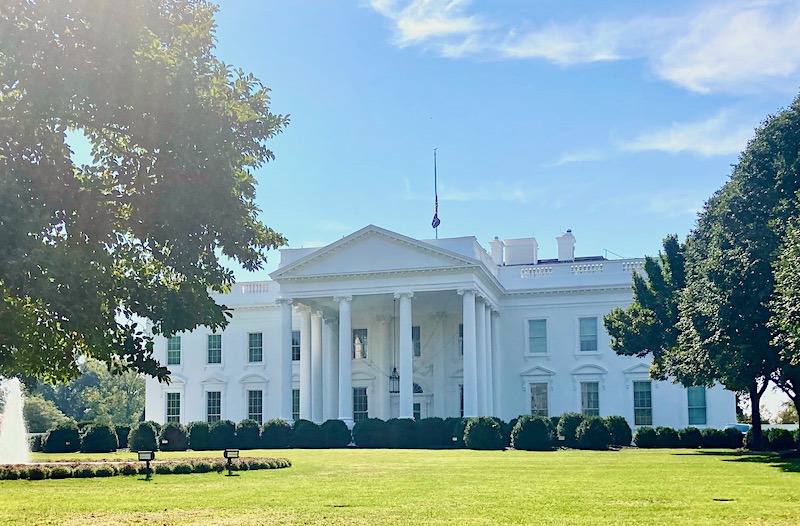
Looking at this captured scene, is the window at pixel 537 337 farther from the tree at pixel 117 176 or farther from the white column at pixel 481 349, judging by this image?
the tree at pixel 117 176

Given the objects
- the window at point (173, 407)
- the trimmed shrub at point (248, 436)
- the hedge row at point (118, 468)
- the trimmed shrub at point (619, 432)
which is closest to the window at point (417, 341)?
the trimmed shrub at point (248, 436)

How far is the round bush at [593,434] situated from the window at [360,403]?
16.3 m

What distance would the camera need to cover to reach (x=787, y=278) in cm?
2395

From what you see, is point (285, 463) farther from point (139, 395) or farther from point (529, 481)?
point (139, 395)

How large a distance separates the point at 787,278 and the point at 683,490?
29.7 feet

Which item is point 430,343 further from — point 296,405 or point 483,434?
point 483,434

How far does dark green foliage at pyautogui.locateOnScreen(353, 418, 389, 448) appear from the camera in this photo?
41.8 m

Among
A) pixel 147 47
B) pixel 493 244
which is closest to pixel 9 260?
pixel 147 47

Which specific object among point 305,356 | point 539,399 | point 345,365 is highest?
point 305,356

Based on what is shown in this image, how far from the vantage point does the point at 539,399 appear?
169 feet

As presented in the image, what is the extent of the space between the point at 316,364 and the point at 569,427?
14.9m

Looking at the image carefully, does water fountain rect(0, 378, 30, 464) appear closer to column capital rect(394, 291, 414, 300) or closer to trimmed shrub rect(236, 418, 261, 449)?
trimmed shrub rect(236, 418, 261, 449)

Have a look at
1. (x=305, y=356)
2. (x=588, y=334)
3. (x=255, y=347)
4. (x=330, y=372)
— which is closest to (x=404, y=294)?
(x=330, y=372)

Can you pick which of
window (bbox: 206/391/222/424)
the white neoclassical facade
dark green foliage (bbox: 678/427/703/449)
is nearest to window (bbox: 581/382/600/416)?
the white neoclassical facade
